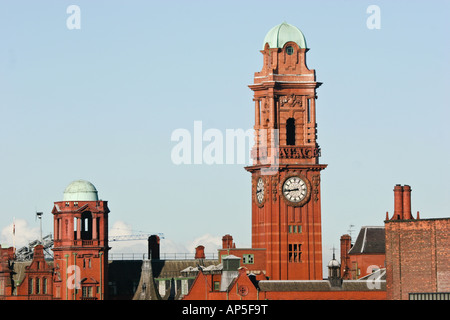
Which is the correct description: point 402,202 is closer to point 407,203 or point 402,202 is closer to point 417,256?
point 407,203

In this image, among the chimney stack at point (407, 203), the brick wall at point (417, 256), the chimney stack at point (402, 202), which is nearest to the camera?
the brick wall at point (417, 256)

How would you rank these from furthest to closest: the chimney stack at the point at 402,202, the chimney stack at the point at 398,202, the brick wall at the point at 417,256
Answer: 1. the chimney stack at the point at 402,202
2. the chimney stack at the point at 398,202
3. the brick wall at the point at 417,256

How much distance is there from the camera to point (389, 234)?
183250 millimetres

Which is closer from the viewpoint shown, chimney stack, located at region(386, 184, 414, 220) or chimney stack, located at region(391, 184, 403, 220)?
chimney stack, located at region(391, 184, 403, 220)

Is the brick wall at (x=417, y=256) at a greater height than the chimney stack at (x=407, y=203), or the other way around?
the chimney stack at (x=407, y=203)

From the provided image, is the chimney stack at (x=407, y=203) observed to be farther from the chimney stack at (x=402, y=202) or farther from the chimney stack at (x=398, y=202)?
the chimney stack at (x=398, y=202)

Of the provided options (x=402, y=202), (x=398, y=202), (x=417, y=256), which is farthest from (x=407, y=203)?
(x=417, y=256)

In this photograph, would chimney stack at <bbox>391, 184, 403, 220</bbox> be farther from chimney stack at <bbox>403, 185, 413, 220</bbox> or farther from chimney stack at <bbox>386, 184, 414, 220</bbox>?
chimney stack at <bbox>403, 185, 413, 220</bbox>

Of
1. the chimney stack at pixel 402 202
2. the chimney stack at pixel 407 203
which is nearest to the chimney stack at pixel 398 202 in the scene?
the chimney stack at pixel 402 202

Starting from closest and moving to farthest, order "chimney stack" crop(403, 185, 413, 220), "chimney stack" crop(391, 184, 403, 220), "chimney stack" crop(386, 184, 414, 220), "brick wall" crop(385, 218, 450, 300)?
"brick wall" crop(385, 218, 450, 300) < "chimney stack" crop(391, 184, 403, 220) < "chimney stack" crop(386, 184, 414, 220) < "chimney stack" crop(403, 185, 413, 220)

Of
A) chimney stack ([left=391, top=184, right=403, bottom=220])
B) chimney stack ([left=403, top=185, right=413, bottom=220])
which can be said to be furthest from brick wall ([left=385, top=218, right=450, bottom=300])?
chimney stack ([left=403, top=185, right=413, bottom=220])

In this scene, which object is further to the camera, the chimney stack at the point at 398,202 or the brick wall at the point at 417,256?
the chimney stack at the point at 398,202
